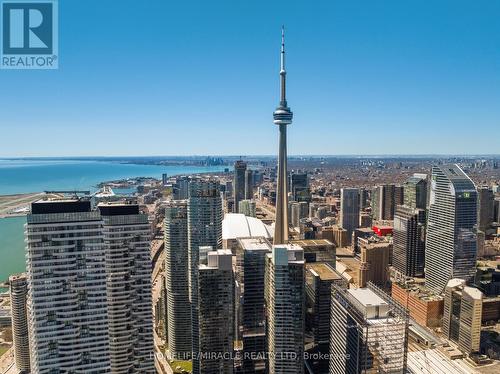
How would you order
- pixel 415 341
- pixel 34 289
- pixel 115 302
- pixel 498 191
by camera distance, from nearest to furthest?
pixel 34 289 → pixel 115 302 → pixel 415 341 → pixel 498 191

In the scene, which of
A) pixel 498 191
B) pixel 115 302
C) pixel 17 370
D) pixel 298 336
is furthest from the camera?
pixel 498 191

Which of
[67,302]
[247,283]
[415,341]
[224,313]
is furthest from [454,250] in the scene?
[67,302]

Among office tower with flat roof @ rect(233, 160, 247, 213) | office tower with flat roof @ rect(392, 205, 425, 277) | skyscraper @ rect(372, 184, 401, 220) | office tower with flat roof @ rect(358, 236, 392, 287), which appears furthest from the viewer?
office tower with flat roof @ rect(233, 160, 247, 213)

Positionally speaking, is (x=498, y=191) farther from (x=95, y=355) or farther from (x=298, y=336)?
(x=95, y=355)

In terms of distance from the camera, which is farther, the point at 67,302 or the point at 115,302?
the point at 115,302

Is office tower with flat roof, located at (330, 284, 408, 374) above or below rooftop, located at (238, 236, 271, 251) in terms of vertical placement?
below

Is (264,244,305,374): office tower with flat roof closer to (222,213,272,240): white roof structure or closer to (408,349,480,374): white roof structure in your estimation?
(408,349,480,374): white roof structure

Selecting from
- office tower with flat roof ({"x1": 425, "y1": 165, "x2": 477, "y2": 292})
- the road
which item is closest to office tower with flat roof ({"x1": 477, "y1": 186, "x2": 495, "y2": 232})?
office tower with flat roof ({"x1": 425, "y1": 165, "x2": 477, "y2": 292})

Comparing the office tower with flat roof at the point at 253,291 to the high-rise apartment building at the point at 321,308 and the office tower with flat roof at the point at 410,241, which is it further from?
the office tower with flat roof at the point at 410,241
